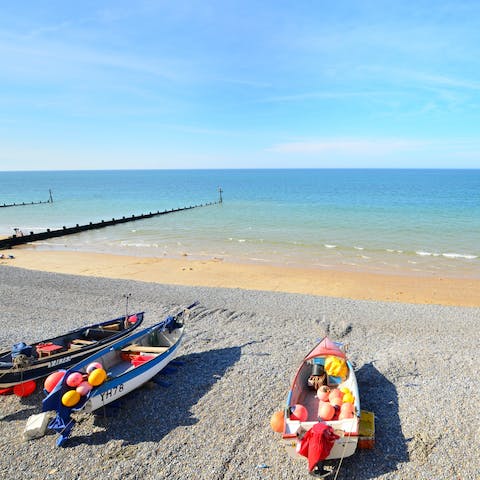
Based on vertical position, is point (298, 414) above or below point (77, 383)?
below

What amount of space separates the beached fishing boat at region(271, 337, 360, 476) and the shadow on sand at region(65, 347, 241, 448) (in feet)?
8.03

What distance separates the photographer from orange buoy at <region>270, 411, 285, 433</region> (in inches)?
321

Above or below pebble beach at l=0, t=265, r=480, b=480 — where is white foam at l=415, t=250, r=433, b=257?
above

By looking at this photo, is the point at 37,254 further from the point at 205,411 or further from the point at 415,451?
the point at 415,451

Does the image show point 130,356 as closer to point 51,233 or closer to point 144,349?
point 144,349

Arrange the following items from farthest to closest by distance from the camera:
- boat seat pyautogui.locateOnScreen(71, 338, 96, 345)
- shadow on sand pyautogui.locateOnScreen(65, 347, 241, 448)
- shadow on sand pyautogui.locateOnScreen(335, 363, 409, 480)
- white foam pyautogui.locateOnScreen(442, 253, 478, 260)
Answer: white foam pyautogui.locateOnScreen(442, 253, 478, 260) < boat seat pyautogui.locateOnScreen(71, 338, 96, 345) < shadow on sand pyautogui.locateOnScreen(65, 347, 241, 448) < shadow on sand pyautogui.locateOnScreen(335, 363, 409, 480)

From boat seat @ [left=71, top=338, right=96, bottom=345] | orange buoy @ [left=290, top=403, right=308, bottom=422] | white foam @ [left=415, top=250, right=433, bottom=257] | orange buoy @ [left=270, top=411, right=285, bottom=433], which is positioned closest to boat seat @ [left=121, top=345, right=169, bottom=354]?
boat seat @ [left=71, top=338, right=96, bottom=345]

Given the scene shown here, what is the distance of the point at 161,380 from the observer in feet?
34.4

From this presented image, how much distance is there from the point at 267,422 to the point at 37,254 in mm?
27100

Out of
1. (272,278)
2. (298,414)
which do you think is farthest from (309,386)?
(272,278)

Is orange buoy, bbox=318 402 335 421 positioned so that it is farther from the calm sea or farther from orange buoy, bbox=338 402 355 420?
the calm sea

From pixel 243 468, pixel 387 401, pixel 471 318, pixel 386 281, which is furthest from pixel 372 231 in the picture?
pixel 243 468

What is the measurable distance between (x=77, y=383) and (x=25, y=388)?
77.8 inches

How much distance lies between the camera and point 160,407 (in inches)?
368
